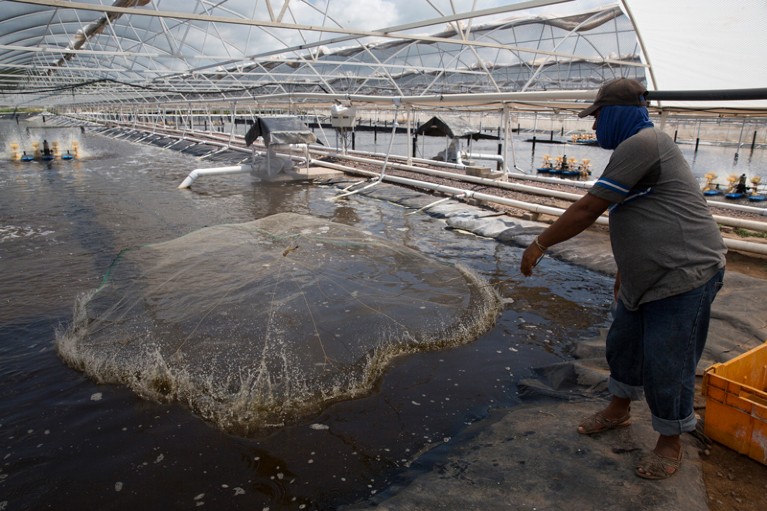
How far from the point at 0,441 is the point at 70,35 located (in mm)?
18872

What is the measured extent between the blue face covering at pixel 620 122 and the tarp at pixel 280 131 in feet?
39.2

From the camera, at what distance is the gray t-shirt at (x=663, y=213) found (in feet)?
6.52

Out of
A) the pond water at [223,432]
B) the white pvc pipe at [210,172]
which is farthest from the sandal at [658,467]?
the white pvc pipe at [210,172]

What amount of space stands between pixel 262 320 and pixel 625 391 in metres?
2.39

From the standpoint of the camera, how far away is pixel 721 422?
7.69 feet

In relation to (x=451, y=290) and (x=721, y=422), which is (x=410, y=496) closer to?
(x=721, y=422)

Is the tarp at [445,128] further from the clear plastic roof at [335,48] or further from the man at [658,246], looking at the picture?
the man at [658,246]

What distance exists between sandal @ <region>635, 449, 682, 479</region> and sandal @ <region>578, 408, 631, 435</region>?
28 centimetres

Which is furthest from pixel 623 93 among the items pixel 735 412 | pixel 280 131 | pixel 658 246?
pixel 280 131

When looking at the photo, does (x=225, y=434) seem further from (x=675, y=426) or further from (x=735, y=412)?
(x=735, y=412)

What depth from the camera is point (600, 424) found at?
2447mm

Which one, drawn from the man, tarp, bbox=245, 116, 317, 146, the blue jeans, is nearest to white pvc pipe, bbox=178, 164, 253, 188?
tarp, bbox=245, 116, 317, 146

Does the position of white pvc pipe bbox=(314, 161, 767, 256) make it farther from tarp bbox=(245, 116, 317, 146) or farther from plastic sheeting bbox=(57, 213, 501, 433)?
plastic sheeting bbox=(57, 213, 501, 433)

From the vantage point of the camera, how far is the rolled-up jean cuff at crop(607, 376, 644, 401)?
2343 millimetres
